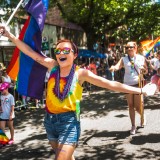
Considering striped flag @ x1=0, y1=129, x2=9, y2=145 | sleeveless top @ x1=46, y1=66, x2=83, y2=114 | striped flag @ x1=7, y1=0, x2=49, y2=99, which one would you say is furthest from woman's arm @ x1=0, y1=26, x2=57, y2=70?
striped flag @ x1=0, y1=129, x2=9, y2=145

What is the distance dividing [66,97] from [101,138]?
3.36m

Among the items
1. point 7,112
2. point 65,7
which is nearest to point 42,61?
point 7,112

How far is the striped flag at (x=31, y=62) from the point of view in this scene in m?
4.52

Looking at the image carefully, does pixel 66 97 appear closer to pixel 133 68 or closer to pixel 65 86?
pixel 65 86

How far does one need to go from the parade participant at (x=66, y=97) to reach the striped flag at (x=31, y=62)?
38.7 inches

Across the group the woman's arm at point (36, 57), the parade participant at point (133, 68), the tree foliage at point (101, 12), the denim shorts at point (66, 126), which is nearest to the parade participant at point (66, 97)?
the denim shorts at point (66, 126)

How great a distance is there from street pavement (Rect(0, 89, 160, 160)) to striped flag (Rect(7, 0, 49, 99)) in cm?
149

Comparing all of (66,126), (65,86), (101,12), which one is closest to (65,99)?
(65,86)

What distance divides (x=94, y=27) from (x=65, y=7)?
2.92 m

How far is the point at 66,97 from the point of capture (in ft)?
11.0

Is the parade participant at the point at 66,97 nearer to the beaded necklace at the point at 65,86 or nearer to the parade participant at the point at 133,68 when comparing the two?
the beaded necklace at the point at 65,86

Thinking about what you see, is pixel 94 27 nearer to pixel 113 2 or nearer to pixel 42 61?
pixel 113 2

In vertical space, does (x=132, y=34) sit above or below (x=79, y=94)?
above

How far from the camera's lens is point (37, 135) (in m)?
7.20
